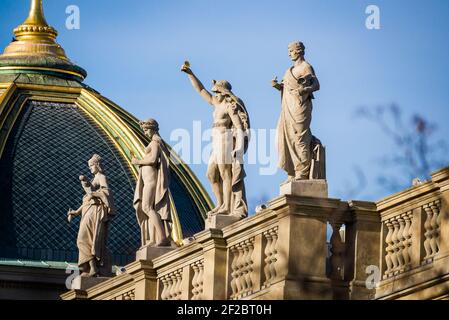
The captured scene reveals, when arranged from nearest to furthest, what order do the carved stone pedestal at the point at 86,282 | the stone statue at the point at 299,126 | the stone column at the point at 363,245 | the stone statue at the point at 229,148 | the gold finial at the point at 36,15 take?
the stone column at the point at 363,245 < the stone statue at the point at 299,126 < the stone statue at the point at 229,148 < the carved stone pedestal at the point at 86,282 < the gold finial at the point at 36,15

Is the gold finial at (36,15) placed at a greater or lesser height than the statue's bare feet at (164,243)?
greater

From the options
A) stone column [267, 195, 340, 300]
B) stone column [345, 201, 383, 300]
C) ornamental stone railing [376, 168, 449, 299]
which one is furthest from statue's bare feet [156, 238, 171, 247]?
ornamental stone railing [376, 168, 449, 299]

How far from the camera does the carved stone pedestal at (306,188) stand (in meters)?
52.4

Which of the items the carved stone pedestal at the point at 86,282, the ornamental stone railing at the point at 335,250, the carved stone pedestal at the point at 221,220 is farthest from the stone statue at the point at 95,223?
the carved stone pedestal at the point at 221,220

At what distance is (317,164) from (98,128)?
31469 mm

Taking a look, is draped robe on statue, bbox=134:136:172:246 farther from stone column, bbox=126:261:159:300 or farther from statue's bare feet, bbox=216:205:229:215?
statue's bare feet, bbox=216:205:229:215

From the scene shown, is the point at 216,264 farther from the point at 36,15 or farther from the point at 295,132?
the point at 36,15

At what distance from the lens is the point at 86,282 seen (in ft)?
208

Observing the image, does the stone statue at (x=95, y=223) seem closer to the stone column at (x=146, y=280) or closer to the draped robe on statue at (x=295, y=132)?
the stone column at (x=146, y=280)

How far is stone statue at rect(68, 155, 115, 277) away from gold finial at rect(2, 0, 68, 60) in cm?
2086

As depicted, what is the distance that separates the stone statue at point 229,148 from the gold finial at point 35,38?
29253 millimetres

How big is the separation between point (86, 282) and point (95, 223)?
1.46 meters

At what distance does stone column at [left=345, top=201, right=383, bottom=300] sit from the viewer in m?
52.2

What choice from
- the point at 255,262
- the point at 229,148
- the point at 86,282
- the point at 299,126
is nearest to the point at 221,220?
the point at 229,148
